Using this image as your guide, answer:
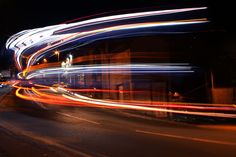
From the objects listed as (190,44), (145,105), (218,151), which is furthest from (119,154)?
(190,44)

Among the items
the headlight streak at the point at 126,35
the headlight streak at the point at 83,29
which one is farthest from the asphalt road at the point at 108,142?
the headlight streak at the point at 83,29

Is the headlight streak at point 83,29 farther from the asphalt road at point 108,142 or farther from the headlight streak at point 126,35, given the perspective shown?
the asphalt road at point 108,142

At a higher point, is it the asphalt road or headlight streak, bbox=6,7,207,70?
headlight streak, bbox=6,7,207,70

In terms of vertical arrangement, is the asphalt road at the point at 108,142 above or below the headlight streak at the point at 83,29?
below

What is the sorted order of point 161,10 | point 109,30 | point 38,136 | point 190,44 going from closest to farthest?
point 38,136 < point 161,10 < point 109,30 < point 190,44

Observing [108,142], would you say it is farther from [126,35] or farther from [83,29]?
[126,35]

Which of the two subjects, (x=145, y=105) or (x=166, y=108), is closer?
(x=166, y=108)

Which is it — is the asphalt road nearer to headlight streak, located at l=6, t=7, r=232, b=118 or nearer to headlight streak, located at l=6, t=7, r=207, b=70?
headlight streak, located at l=6, t=7, r=232, b=118

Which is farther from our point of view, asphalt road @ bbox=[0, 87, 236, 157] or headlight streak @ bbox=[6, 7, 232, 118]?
headlight streak @ bbox=[6, 7, 232, 118]

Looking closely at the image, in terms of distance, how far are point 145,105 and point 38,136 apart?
42.6 ft

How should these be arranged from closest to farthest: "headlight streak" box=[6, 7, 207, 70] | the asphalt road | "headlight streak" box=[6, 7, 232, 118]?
the asphalt road < "headlight streak" box=[6, 7, 232, 118] < "headlight streak" box=[6, 7, 207, 70]

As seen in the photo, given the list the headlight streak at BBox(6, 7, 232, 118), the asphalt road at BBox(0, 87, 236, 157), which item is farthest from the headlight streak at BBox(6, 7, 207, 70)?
the asphalt road at BBox(0, 87, 236, 157)

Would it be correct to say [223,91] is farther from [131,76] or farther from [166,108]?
[131,76]

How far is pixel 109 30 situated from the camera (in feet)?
88.7
